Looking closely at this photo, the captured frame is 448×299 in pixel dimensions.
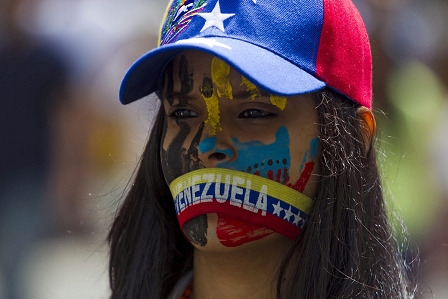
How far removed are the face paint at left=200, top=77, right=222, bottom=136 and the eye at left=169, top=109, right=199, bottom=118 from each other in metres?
0.08

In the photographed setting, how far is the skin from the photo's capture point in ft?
6.61

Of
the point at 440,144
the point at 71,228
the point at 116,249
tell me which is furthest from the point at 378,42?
the point at 116,249

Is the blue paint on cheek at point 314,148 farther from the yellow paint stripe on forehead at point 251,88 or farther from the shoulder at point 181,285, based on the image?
the shoulder at point 181,285

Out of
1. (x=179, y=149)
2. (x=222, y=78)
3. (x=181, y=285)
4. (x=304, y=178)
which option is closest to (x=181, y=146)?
(x=179, y=149)

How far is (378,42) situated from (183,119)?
10.8 feet

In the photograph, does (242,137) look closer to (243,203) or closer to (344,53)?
(243,203)

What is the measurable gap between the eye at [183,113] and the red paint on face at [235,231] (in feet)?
1.12

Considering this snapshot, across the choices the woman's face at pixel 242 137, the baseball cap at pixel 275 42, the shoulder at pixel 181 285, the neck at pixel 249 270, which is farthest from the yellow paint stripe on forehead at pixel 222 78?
the shoulder at pixel 181 285

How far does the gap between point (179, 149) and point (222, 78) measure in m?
0.27

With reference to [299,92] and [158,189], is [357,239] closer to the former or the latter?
[299,92]

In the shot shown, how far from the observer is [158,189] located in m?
2.39

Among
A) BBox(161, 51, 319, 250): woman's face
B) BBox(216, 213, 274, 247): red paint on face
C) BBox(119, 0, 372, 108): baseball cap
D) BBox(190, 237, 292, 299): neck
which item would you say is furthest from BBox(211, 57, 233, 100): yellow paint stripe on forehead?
BBox(190, 237, 292, 299): neck

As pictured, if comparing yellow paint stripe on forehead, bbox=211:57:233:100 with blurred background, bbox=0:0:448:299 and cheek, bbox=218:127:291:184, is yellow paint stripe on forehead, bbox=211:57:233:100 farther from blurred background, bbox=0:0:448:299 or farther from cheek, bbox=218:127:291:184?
blurred background, bbox=0:0:448:299

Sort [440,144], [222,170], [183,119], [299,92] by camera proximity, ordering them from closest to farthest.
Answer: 1. [299,92]
2. [222,170]
3. [183,119]
4. [440,144]
